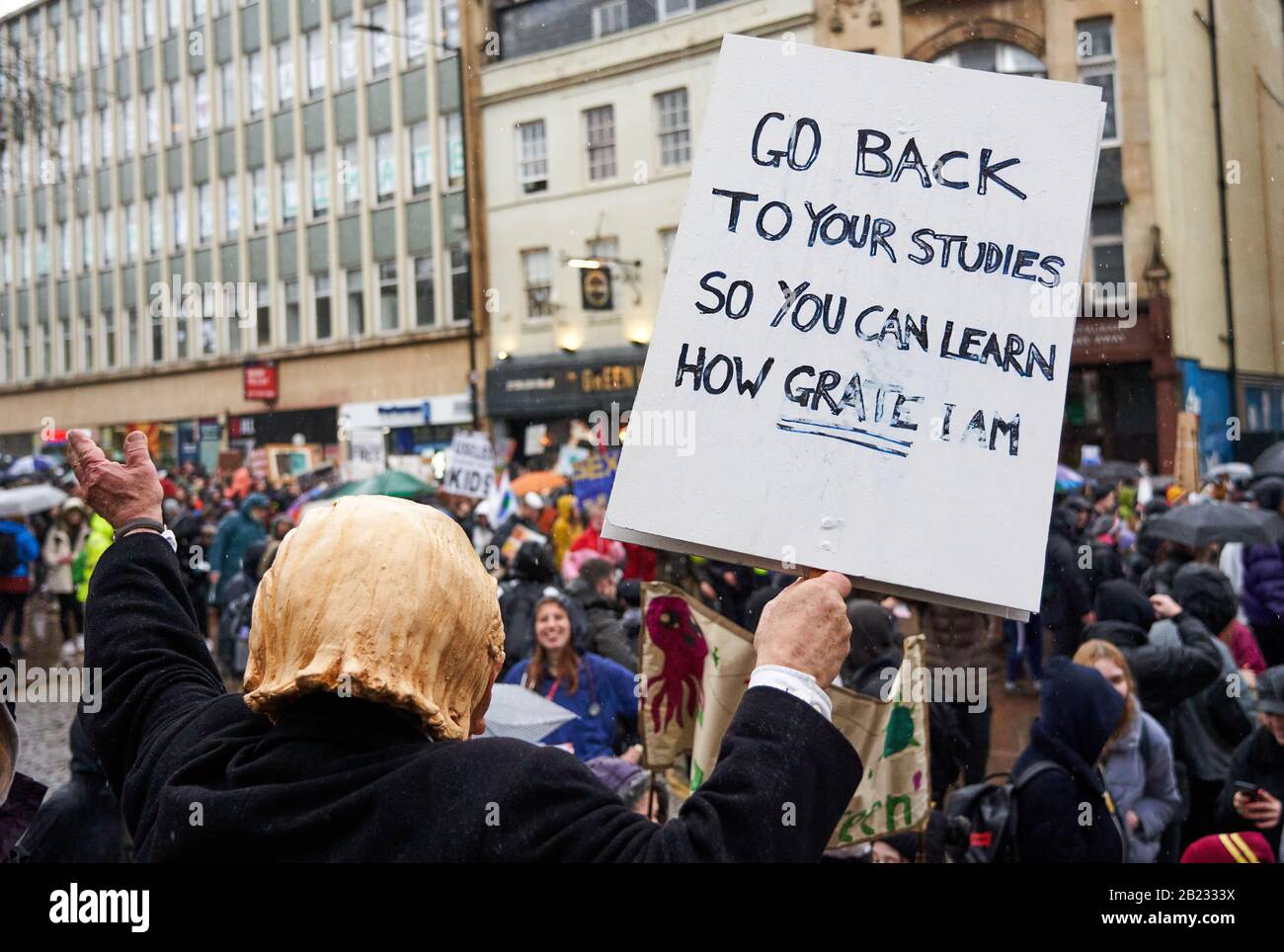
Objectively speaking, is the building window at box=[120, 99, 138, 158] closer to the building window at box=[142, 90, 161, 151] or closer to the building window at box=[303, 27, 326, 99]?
the building window at box=[142, 90, 161, 151]

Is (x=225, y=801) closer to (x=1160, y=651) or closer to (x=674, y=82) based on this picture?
(x=1160, y=651)

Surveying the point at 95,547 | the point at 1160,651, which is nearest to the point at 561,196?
the point at 95,547

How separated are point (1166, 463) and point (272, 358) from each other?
13.3 m

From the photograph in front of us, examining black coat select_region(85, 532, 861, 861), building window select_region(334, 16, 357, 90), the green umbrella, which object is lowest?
black coat select_region(85, 532, 861, 861)

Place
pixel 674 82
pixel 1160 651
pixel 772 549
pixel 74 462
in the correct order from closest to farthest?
pixel 772 549 → pixel 74 462 → pixel 1160 651 → pixel 674 82

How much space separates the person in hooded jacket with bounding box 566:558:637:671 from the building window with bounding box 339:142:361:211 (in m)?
9.60

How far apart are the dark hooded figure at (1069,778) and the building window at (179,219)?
36.2 feet

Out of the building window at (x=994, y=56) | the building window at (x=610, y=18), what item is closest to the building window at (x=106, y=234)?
the building window at (x=610, y=18)

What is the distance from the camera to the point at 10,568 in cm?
1045

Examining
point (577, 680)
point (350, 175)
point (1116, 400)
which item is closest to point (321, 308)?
point (350, 175)

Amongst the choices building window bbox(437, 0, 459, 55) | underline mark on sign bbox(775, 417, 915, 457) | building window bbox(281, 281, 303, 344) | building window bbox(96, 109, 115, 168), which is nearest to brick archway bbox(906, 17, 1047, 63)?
building window bbox(437, 0, 459, 55)

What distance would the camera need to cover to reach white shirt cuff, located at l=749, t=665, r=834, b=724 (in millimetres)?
1343

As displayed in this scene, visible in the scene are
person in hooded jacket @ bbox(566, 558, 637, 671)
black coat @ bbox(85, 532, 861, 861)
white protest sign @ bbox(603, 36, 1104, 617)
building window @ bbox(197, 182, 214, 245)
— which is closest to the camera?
black coat @ bbox(85, 532, 861, 861)

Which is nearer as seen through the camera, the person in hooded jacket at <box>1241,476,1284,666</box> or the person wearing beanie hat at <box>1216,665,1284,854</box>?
the person wearing beanie hat at <box>1216,665,1284,854</box>
